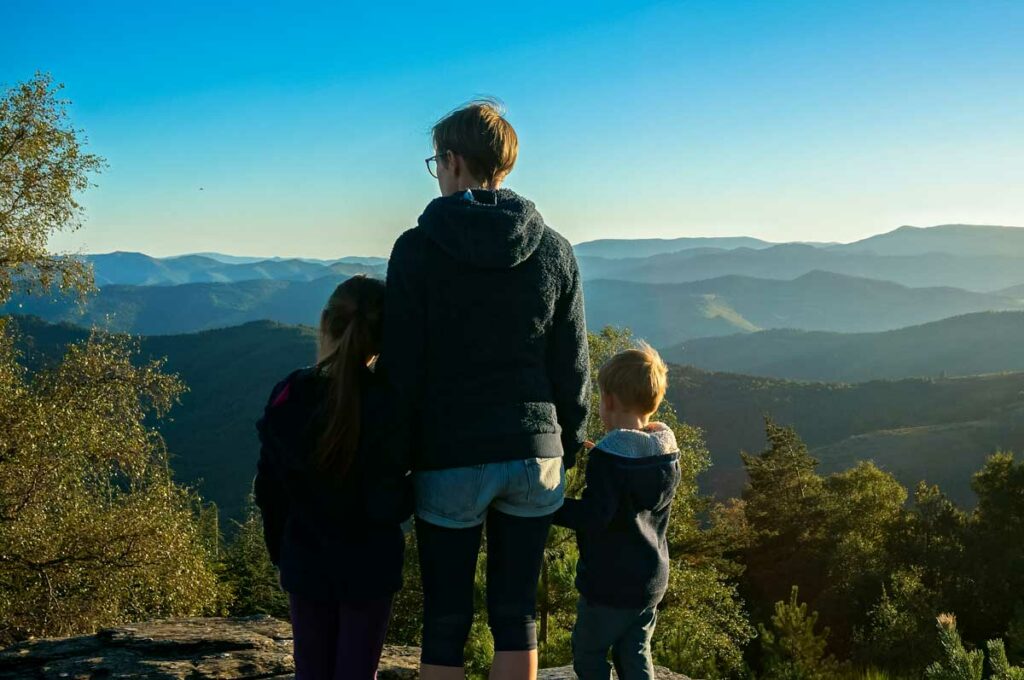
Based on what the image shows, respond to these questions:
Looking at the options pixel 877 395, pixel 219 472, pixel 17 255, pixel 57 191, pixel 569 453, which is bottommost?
pixel 219 472

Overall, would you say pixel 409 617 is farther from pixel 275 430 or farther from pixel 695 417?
pixel 695 417

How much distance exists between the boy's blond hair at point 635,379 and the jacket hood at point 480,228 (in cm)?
83

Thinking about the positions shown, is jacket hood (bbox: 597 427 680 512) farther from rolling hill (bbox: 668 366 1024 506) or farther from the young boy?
rolling hill (bbox: 668 366 1024 506)

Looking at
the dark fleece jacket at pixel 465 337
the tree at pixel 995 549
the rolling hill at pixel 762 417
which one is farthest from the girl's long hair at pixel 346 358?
the rolling hill at pixel 762 417

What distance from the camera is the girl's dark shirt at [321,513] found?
2.98 metres

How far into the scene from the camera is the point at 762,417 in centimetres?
11425

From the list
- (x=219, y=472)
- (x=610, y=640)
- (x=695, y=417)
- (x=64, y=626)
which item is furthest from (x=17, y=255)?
(x=695, y=417)

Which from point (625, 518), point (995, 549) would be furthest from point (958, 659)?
point (995, 549)

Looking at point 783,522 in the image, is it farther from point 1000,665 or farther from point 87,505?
point 1000,665

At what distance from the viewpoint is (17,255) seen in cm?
1284

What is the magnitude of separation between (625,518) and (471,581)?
2.74ft

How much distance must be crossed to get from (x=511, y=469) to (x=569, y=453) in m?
0.49

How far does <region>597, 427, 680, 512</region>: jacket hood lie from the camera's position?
10.8 ft

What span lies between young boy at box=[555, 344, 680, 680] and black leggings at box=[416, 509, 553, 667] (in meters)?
0.42
